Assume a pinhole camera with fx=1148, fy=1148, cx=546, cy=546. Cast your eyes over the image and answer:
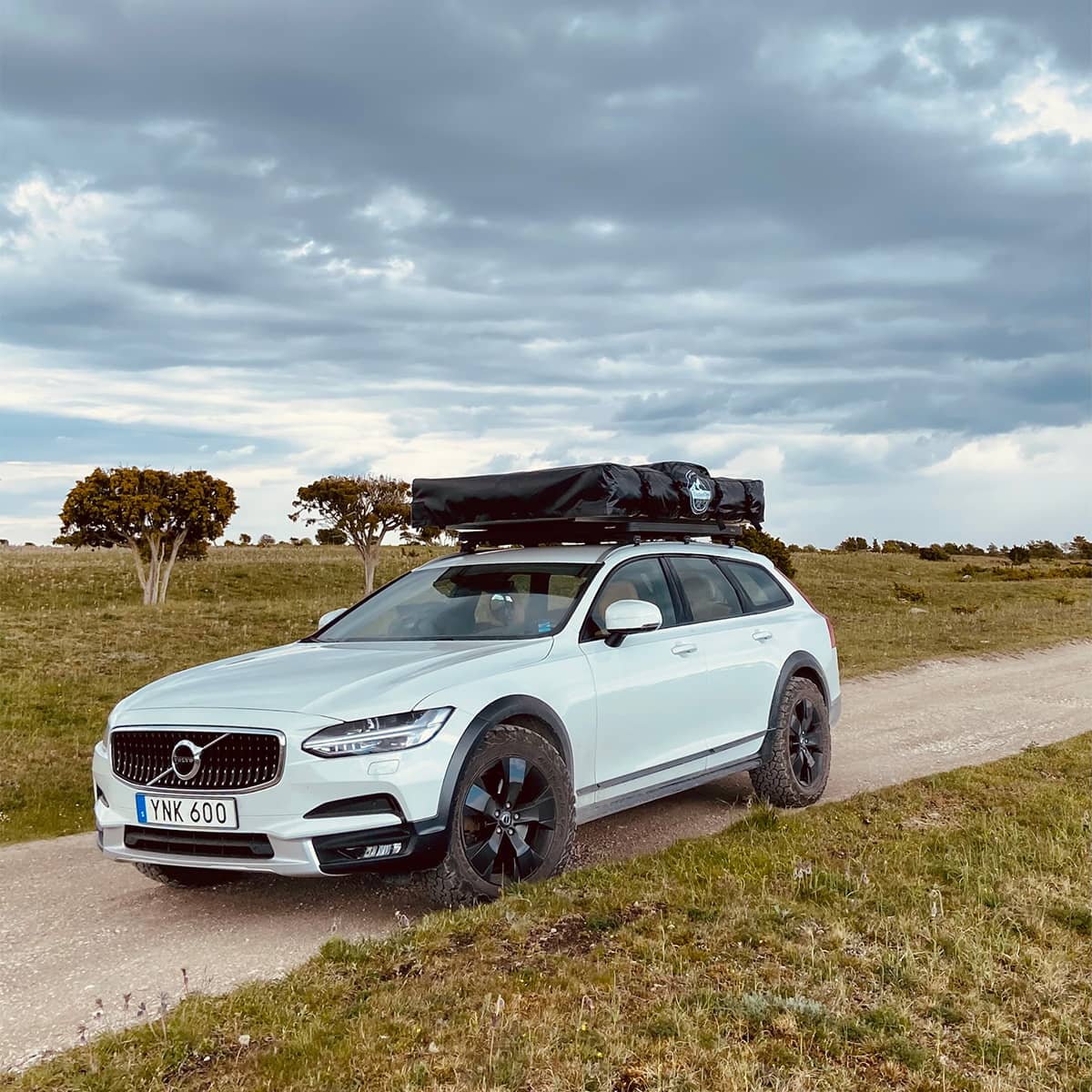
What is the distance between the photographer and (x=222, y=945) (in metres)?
4.99

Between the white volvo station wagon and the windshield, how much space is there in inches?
0.5

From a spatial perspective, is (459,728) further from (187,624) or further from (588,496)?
(187,624)

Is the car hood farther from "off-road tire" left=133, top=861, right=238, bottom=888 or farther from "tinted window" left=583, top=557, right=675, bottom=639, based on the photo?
"off-road tire" left=133, top=861, right=238, bottom=888

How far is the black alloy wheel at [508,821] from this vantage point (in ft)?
17.0

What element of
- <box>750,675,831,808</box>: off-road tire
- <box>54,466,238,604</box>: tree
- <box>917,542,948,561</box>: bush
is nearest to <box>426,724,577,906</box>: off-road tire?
<box>750,675,831,808</box>: off-road tire

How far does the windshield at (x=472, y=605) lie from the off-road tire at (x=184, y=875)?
1478 millimetres

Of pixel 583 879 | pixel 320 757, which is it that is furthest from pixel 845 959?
pixel 320 757

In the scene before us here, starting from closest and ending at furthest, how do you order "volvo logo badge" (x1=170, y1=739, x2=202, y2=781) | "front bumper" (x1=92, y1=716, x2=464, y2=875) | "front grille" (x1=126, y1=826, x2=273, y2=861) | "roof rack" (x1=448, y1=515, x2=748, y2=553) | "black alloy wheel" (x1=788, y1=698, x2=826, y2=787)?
1. "front bumper" (x1=92, y1=716, x2=464, y2=875)
2. "front grille" (x1=126, y1=826, x2=273, y2=861)
3. "volvo logo badge" (x1=170, y1=739, x2=202, y2=781)
4. "roof rack" (x1=448, y1=515, x2=748, y2=553)
5. "black alloy wheel" (x1=788, y1=698, x2=826, y2=787)

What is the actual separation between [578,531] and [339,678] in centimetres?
218

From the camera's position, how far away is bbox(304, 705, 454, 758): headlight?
487cm

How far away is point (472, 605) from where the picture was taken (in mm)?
6477

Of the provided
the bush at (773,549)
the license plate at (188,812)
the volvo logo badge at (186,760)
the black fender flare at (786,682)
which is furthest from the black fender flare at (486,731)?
the bush at (773,549)

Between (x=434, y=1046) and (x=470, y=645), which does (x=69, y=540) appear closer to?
(x=470, y=645)

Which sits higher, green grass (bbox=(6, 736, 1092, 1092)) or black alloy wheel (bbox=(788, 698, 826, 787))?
black alloy wheel (bbox=(788, 698, 826, 787))
